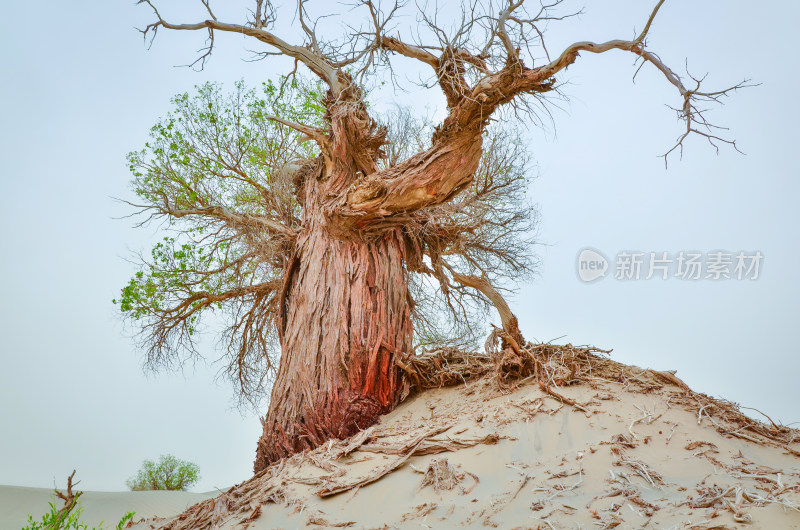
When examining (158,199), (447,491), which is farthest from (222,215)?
(447,491)

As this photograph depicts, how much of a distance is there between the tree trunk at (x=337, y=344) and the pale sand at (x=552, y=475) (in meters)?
0.58

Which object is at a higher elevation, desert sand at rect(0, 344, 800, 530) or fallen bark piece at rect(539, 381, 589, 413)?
fallen bark piece at rect(539, 381, 589, 413)

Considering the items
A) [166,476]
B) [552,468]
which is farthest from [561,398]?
[166,476]

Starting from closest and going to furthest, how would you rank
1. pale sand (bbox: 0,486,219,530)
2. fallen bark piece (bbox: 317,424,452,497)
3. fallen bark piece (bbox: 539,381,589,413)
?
1. fallen bark piece (bbox: 317,424,452,497)
2. fallen bark piece (bbox: 539,381,589,413)
3. pale sand (bbox: 0,486,219,530)

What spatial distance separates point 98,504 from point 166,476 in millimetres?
3402

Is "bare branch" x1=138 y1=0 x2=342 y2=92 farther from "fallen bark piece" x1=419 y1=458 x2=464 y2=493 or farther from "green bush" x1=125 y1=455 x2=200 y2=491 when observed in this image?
"green bush" x1=125 y1=455 x2=200 y2=491

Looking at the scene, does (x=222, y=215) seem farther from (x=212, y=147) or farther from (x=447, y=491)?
(x=447, y=491)

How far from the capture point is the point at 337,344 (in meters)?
4.61

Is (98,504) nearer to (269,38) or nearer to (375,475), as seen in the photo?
(375,475)

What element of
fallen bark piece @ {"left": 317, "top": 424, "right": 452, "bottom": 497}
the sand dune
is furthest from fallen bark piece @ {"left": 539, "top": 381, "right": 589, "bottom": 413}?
fallen bark piece @ {"left": 317, "top": 424, "right": 452, "bottom": 497}

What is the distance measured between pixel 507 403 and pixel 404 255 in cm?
222

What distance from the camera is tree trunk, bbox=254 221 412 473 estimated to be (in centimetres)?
444

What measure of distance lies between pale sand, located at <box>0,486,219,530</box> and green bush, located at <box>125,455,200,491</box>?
2310 millimetres

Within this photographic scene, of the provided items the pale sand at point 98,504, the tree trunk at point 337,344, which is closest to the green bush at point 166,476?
the pale sand at point 98,504
